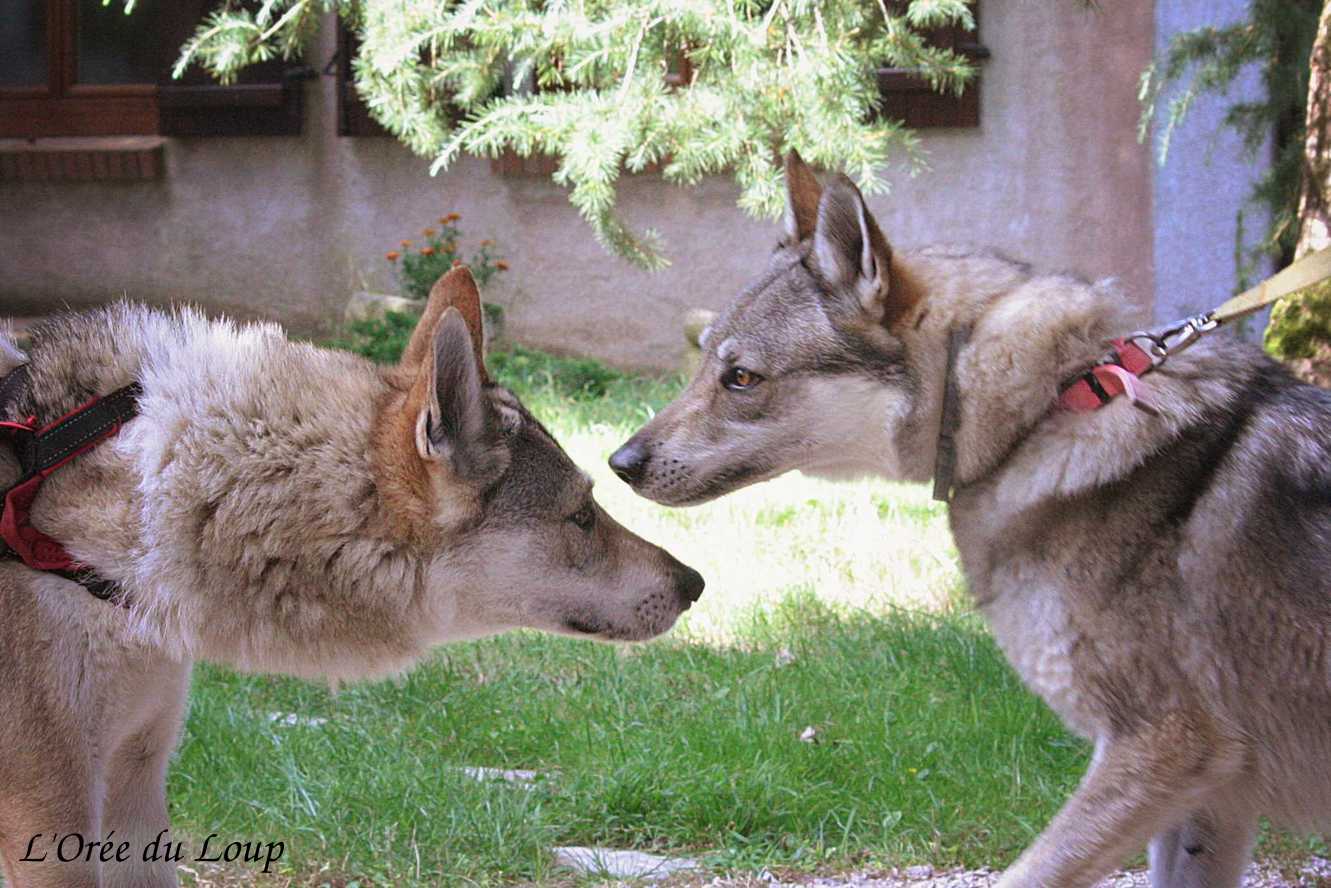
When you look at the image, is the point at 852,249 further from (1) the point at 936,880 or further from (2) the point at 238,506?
(1) the point at 936,880

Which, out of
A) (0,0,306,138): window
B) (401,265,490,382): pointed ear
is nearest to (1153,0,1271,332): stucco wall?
(401,265,490,382): pointed ear

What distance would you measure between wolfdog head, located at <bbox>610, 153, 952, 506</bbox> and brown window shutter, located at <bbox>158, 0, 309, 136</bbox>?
8.60m

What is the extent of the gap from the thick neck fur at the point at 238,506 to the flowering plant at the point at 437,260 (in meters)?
6.70

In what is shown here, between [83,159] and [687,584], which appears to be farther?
[83,159]

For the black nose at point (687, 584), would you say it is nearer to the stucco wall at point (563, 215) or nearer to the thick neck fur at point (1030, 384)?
the thick neck fur at point (1030, 384)

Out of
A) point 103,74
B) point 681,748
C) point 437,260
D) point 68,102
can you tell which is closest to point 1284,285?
point 681,748

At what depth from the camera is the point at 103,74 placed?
39.2ft

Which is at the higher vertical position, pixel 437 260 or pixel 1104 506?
pixel 1104 506

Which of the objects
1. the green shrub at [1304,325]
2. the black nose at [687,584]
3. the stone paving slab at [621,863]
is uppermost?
the green shrub at [1304,325]

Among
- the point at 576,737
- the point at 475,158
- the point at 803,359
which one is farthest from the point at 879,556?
A: the point at 475,158

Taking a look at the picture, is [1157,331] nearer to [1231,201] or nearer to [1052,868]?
[1052,868]

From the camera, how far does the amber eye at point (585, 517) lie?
10.0 feet

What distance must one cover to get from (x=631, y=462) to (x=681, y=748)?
1025mm

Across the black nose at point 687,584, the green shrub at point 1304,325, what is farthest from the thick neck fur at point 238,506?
the green shrub at point 1304,325
